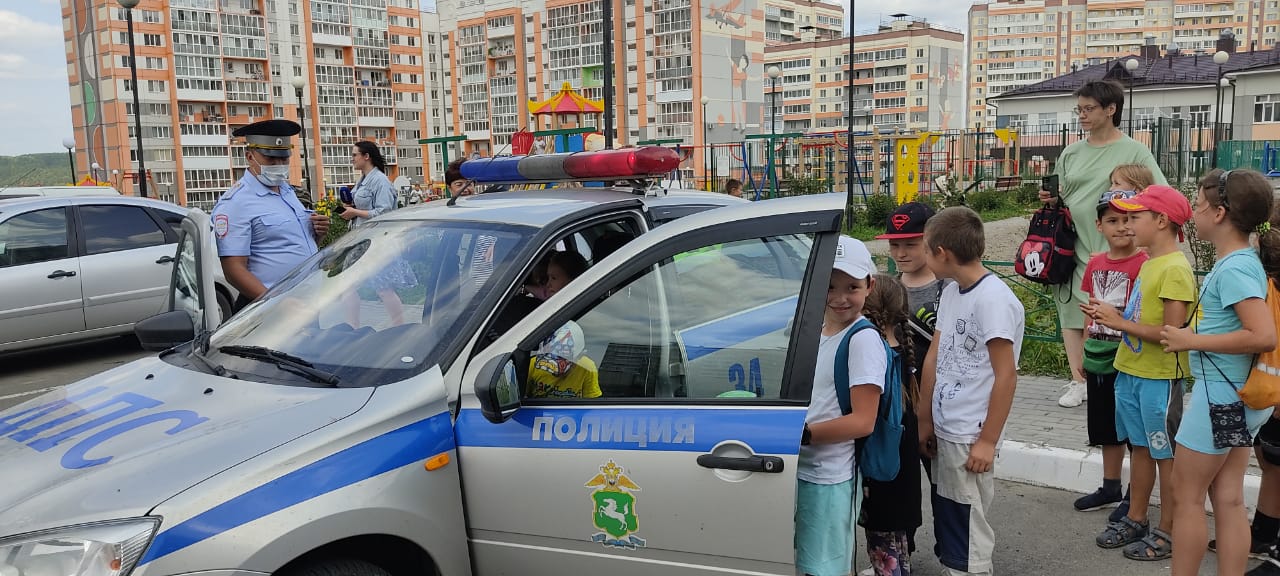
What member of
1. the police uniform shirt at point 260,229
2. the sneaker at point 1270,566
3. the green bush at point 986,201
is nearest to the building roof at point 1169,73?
the green bush at point 986,201

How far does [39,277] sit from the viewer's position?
8109mm

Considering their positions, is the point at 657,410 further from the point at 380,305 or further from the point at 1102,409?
the point at 1102,409

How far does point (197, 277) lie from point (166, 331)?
1.35 feet

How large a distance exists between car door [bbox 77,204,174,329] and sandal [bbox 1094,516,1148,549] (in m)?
8.10

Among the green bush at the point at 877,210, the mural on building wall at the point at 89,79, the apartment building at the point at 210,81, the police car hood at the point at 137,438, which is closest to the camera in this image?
the police car hood at the point at 137,438

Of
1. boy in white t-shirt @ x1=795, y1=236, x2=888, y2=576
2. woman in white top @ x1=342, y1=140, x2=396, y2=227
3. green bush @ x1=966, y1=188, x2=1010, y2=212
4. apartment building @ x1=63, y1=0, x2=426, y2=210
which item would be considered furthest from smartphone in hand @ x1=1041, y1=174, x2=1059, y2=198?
apartment building @ x1=63, y1=0, x2=426, y2=210

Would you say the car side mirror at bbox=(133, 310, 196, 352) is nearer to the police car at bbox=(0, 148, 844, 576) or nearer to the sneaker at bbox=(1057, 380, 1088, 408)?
the police car at bbox=(0, 148, 844, 576)

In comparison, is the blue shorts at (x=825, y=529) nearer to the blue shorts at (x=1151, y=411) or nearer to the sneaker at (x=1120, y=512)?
the blue shorts at (x=1151, y=411)

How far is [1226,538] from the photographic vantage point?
315 centimetres

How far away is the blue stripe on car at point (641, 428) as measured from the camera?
8.18ft

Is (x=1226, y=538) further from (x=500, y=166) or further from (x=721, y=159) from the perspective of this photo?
(x=721, y=159)

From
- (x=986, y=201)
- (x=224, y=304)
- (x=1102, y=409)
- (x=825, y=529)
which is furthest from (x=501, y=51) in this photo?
(x=825, y=529)

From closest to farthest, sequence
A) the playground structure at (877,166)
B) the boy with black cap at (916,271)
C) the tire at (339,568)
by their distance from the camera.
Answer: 1. the tire at (339,568)
2. the boy with black cap at (916,271)
3. the playground structure at (877,166)

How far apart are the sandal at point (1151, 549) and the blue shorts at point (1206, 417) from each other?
0.85m
